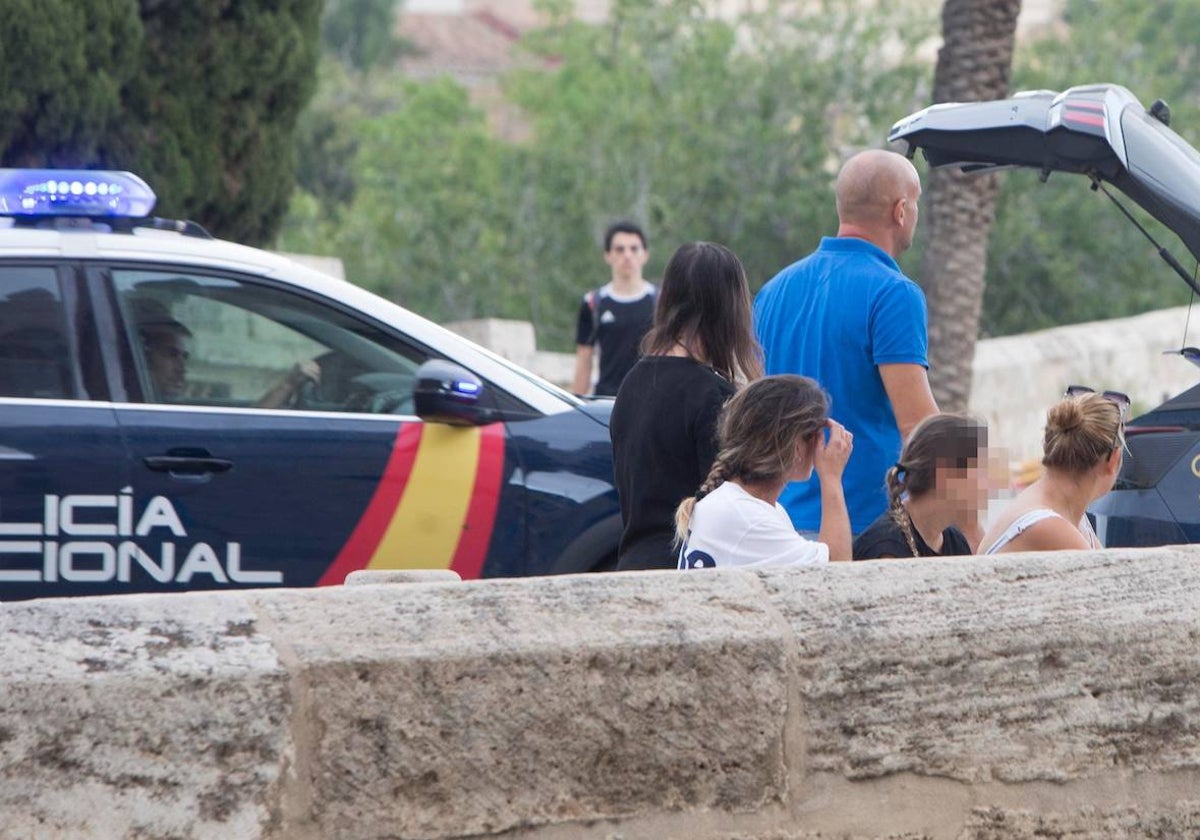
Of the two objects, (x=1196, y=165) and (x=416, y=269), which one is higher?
(x=1196, y=165)

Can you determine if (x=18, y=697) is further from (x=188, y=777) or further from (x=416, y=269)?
(x=416, y=269)

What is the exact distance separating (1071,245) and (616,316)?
10.9 metres

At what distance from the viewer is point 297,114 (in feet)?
39.4

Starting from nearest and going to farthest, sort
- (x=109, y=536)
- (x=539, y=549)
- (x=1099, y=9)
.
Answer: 1. (x=109, y=536)
2. (x=539, y=549)
3. (x=1099, y=9)

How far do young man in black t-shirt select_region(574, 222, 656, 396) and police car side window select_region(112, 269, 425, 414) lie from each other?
2.83 meters

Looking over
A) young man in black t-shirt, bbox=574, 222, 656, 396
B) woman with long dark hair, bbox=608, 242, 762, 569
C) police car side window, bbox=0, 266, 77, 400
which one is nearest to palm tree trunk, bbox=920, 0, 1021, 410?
young man in black t-shirt, bbox=574, 222, 656, 396

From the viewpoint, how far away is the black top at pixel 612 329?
8273 millimetres

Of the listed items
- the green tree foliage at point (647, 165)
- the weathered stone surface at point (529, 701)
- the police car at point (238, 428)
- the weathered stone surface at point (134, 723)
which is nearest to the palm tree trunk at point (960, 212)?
the green tree foliage at point (647, 165)

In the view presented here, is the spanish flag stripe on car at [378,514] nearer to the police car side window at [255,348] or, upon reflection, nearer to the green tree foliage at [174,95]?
the police car side window at [255,348]

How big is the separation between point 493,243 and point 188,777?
56.3 ft

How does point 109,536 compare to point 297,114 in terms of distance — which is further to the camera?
point 297,114

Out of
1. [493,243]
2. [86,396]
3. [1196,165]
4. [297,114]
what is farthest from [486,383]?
[493,243]

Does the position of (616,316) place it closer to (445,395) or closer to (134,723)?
(445,395)

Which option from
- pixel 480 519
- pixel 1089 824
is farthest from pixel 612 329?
pixel 1089 824
